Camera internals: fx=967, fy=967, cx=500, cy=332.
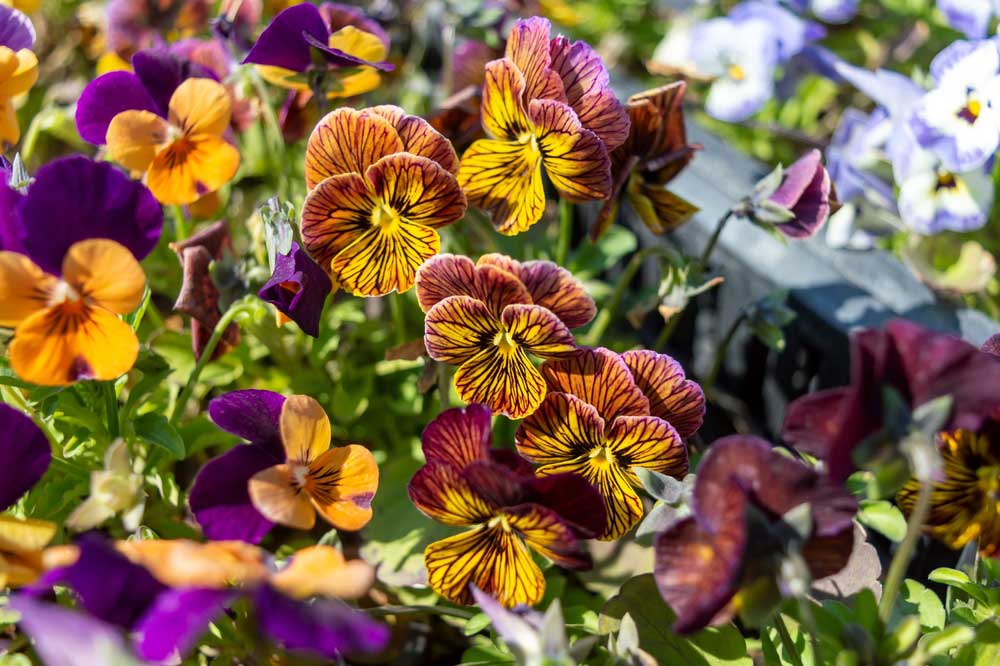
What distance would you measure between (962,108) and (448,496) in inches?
34.8

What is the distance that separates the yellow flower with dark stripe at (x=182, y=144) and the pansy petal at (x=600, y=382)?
463mm

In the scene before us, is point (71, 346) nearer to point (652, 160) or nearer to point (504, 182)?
point (504, 182)

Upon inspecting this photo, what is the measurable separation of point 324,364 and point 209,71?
1.36 feet

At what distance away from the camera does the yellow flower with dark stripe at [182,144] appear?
1.05 metres

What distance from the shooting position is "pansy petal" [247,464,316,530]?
30.5 inches

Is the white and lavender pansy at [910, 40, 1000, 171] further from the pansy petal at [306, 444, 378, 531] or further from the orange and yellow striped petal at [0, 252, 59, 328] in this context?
the orange and yellow striped petal at [0, 252, 59, 328]

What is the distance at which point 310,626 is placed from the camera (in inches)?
24.0

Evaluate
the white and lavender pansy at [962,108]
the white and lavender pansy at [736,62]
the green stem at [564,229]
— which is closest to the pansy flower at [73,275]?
the green stem at [564,229]


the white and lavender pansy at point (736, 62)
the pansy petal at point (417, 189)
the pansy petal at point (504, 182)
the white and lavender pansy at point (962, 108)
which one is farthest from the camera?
the white and lavender pansy at point (736, 62)

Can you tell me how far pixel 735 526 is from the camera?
27.1 inches

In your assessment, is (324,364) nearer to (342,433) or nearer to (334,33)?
(342,433)

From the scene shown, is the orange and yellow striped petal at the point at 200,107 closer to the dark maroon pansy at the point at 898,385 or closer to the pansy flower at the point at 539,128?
the pansy flower at the point at 539,128

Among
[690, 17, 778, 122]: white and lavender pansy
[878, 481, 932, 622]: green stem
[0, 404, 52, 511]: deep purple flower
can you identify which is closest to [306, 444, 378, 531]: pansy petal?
[0, 404, 52, 511]: deep purple flower

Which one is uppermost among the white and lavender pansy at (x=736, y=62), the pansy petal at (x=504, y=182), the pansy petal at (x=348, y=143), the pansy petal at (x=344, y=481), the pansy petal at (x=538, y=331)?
the pansy petal at (x=348, y=143)
